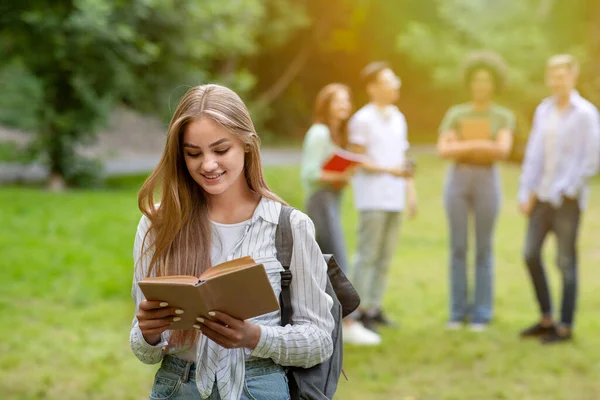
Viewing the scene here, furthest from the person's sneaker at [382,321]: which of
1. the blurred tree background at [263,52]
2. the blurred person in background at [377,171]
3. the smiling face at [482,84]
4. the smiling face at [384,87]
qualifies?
the blurred tree background at [263,52]

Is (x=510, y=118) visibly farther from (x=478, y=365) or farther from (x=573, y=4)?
(x=573, y=4)

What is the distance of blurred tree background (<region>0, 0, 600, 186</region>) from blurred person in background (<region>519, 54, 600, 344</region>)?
2.78 meters

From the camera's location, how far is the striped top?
235cm

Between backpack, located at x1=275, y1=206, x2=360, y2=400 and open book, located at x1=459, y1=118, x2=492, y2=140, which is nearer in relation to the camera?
backpack, located at x1=275, y1=206, x2=360, y2=400

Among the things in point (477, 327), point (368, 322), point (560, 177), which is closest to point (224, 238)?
point (560, 177)

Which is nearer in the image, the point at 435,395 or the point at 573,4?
the point at 435,395

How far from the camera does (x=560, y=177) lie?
6.45 m

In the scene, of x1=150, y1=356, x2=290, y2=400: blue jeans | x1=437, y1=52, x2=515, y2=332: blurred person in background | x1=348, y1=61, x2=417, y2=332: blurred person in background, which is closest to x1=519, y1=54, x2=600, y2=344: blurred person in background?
x1=437, y1=52, x2=515, y2=332: blurred person in background

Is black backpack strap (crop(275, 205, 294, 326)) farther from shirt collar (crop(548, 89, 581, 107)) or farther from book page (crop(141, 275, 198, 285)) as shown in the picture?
shirt collar (crop(548, 89, 581, 107))

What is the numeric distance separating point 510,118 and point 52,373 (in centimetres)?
417

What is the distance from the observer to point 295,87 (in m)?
32.1

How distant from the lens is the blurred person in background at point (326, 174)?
623 centimetres

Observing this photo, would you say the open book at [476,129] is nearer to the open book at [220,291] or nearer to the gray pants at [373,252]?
the gray pants at [373,252]

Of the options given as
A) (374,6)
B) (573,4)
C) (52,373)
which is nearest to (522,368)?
(52,373)
